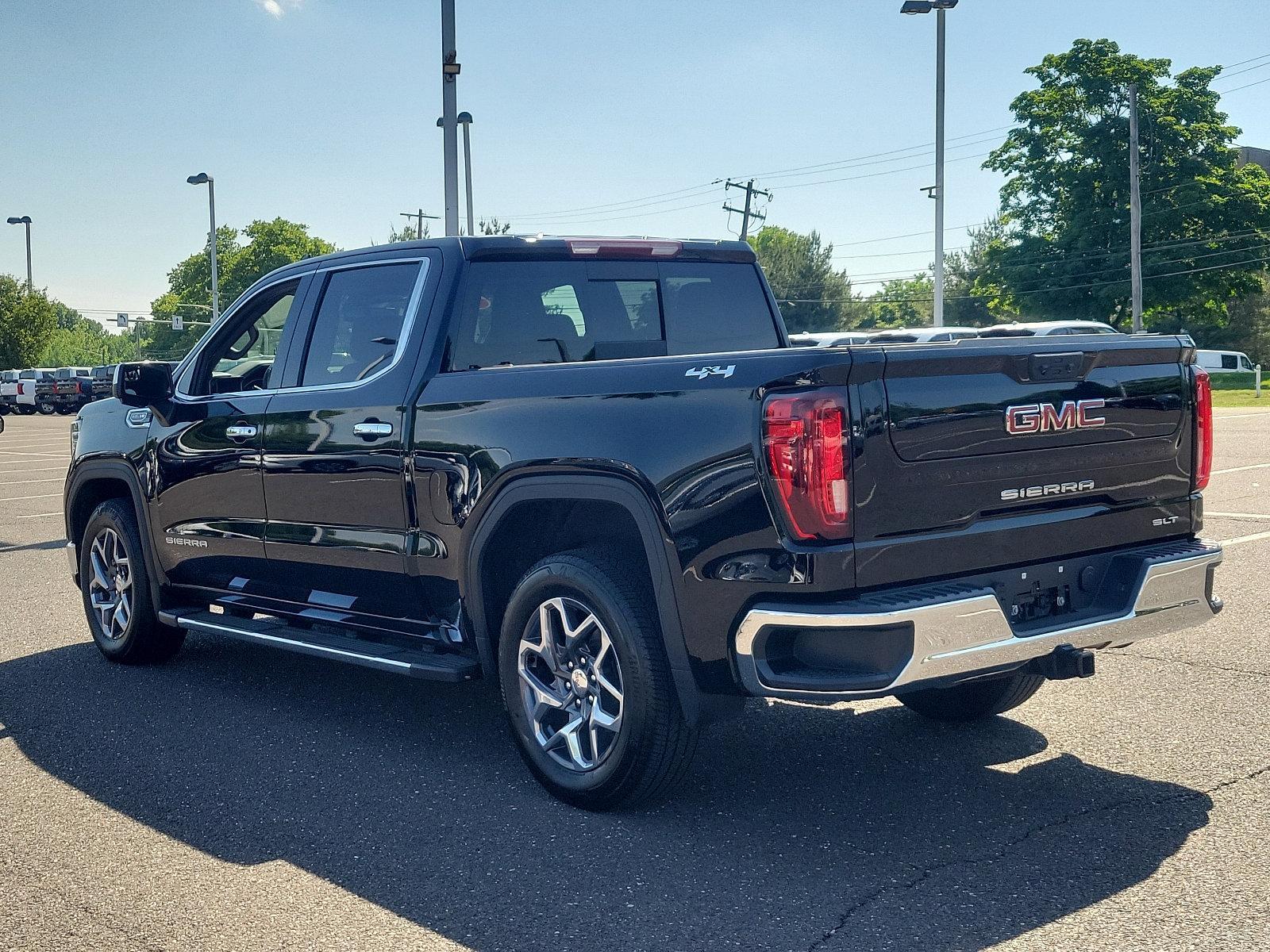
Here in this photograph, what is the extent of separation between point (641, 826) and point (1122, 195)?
2073 inches

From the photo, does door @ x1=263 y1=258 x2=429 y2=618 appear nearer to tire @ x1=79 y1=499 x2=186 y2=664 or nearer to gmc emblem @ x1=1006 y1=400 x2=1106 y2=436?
tire @ x1=79 y1=499 x2=186 y2=664

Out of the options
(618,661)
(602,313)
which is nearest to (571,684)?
(618,661)

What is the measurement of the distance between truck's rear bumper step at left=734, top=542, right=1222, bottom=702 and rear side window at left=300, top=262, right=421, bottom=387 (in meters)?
2.16

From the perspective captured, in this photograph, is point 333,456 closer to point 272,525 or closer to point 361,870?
point 272,525

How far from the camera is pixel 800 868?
3900 millimetres

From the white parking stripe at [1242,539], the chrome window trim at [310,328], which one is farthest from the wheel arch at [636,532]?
the white parking stripe at [1242,539]

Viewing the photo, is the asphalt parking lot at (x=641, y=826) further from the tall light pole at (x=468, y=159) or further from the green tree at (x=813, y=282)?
the green tree at (x=813, y=282)

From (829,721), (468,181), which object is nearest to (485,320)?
(829,721)

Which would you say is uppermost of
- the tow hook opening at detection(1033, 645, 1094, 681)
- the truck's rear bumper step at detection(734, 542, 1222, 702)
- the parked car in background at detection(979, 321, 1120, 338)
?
the parked car in background at detection(979, 321, 1120, 338)

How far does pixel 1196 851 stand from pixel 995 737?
50.9 inches

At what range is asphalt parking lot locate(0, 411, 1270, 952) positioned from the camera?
139 inches

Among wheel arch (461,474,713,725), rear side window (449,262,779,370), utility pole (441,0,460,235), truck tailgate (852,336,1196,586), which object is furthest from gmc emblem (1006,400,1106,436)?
utility pole (441,0,460,235)

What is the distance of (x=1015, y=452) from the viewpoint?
412 cm

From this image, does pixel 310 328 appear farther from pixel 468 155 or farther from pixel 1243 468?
pixel 468 155
